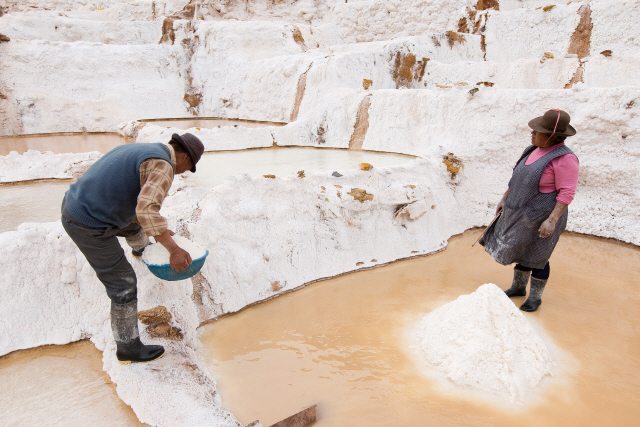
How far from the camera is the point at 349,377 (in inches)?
79.5

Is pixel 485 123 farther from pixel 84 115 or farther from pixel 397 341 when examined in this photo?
pixel 84 115

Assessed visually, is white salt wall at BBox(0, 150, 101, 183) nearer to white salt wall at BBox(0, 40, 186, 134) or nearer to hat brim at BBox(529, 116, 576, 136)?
white salt wall at BBox(0, 40, 186, 134)

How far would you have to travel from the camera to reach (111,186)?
1637 millimetres

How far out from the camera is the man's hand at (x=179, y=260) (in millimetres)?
1718

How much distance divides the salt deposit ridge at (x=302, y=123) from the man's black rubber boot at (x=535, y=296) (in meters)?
1.05

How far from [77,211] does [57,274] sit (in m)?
0.88

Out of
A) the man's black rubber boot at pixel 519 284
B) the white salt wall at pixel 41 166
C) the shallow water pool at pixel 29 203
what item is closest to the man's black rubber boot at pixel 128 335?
the shallow water pool at pixel 29 203

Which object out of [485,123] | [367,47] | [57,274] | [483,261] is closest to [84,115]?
[367,47]

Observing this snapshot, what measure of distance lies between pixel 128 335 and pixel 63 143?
249 inches

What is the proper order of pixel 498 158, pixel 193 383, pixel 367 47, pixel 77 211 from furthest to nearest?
1. pixel 367 47
2. pixel 498 158
3. pixel 193 383
4. pixel 77 211

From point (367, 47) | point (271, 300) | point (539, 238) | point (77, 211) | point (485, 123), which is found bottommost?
point (271, 300)

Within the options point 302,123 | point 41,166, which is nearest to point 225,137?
point 302,123

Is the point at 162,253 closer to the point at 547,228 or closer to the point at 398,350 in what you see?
the point at 398,350

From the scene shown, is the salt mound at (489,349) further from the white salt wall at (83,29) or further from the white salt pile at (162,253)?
the white salt wall at (83,29)
